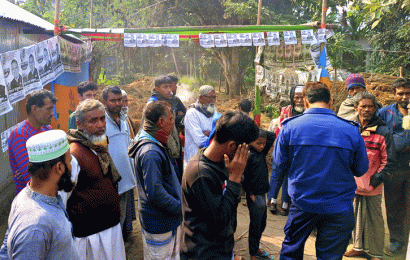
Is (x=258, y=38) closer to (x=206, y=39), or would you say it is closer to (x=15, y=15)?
(x=206, y=39)

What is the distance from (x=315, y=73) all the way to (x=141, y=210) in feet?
18.2

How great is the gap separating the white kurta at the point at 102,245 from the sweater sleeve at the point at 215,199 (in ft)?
3.25

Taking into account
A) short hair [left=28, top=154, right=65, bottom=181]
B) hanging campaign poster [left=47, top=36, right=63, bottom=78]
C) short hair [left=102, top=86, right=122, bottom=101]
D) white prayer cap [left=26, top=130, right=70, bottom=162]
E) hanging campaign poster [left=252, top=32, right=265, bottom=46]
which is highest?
hanging campaign poster [left=252, top=32, right=265, bottom=46]

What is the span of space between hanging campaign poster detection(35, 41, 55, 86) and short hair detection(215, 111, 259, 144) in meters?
4.02

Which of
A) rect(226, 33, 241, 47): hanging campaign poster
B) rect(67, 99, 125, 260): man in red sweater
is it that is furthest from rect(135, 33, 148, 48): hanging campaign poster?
rect(67, 99, 125, 260): man in red sweater

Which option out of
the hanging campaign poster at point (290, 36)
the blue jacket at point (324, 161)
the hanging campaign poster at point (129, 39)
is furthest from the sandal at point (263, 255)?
the hanging campaign poster at point (129, 39)

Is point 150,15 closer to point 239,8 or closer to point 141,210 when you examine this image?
point 239,8

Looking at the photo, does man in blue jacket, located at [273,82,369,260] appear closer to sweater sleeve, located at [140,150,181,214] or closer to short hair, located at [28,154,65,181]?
sweater sleeve, located at [140,150,181,214]

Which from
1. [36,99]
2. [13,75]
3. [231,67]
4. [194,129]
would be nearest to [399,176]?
[194,129]

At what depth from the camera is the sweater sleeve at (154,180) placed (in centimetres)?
237

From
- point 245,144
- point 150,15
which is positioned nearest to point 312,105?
point 245,144

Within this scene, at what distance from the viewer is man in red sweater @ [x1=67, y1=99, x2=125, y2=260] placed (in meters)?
2.35

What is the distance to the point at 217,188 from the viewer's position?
1.90 meters

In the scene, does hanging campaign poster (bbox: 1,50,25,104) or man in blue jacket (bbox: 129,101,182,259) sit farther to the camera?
hanging campaign poster (bbox: 1,50,25,104)
